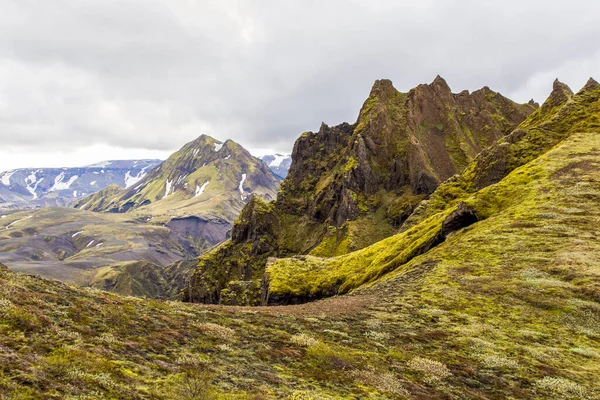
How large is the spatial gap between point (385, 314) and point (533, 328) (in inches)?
430

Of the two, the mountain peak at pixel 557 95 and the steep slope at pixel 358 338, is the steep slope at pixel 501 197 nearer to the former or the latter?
the mountain peak at pixel 557 95

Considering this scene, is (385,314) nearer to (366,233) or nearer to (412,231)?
(412,231)

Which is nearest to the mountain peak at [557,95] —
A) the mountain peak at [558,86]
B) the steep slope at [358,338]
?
the mountain peak at [558,86]

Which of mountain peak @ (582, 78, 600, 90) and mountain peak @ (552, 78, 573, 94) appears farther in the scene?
mountain peak @ (552, 78, 573, 94)

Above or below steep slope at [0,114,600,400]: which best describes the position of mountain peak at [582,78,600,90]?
above

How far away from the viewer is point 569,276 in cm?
3291

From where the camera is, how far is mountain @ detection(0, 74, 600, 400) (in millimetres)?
12492

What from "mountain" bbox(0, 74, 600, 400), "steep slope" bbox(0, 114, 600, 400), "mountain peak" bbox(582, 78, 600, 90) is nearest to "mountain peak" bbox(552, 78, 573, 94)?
"mountain peak" bbox(582, 78, 600, 90)

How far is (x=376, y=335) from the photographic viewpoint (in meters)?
23.5

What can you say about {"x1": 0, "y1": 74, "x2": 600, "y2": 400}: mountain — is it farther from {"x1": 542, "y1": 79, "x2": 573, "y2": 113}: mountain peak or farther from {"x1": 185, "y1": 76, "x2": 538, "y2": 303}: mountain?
{"x1": 185, "y1": 76, "x2": 538, "y2": 303}: mountain

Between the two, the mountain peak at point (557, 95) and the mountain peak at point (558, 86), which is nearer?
the mountain peak at point (557, 95)

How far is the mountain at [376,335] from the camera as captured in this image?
492 inches

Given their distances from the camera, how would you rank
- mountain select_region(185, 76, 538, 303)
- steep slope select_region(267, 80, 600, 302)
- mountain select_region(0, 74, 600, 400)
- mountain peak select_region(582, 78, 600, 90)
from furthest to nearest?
mountain select_region(185, 76, 538, 303) < mountain peak select_region(582, 78, 600, 90) < steep slope select_region(267, 80, 600, 302) < mountain select_region(0, 74, 600, 400)

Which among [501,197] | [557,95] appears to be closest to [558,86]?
[557,95]
